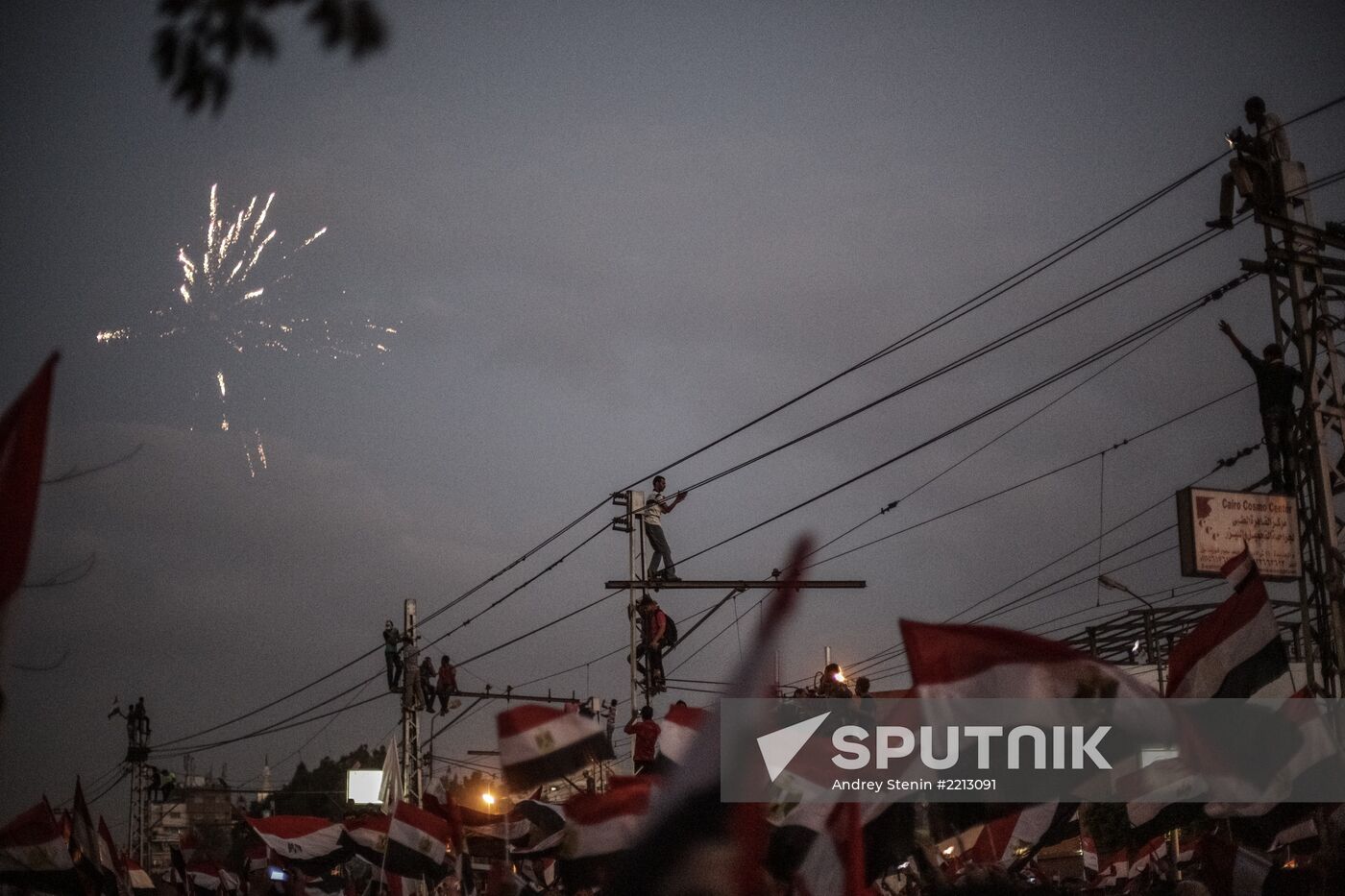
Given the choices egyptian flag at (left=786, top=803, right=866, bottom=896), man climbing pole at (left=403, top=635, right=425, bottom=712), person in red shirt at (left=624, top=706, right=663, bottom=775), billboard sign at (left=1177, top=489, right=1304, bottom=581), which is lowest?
egyptian flag at (left=786, top=803, right=866, bottom=896)

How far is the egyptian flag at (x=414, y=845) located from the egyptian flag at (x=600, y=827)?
720cm

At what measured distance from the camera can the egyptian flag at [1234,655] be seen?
9.75m

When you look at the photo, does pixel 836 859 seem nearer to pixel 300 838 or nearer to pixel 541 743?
pixel 541 743

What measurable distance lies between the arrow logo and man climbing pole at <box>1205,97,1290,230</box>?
6122 mm

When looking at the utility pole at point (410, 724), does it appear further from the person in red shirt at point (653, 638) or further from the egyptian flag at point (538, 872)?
the person in red shirt at point (653, 638)

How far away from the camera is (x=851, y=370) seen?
17.8m

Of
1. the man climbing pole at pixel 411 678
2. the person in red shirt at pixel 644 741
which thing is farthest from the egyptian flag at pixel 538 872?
the man climbing pole at pixel 411 678

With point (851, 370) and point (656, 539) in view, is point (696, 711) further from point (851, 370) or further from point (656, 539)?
point (656, 539)

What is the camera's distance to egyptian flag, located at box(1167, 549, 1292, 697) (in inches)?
384

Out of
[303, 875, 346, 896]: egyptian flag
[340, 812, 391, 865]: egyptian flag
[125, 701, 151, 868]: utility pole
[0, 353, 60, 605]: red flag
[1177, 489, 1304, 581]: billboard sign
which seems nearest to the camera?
[0, 353, 60, 605]: red flag

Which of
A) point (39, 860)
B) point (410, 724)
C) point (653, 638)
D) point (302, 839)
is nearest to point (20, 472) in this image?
point (39, 860)

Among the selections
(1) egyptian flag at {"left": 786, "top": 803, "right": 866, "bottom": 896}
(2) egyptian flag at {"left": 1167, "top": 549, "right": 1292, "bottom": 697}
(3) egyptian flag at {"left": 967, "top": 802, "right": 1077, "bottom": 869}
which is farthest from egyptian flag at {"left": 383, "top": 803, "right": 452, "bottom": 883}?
(2) egyptian flag at {"left": 1167, "top": 549, "right": 1292, "bottom": 697}

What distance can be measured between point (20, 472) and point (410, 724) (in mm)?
25612

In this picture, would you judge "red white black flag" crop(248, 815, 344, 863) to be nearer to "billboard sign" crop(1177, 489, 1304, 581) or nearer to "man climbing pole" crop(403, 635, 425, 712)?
"man climbing pole" crop(403, 635, 425, 712)
